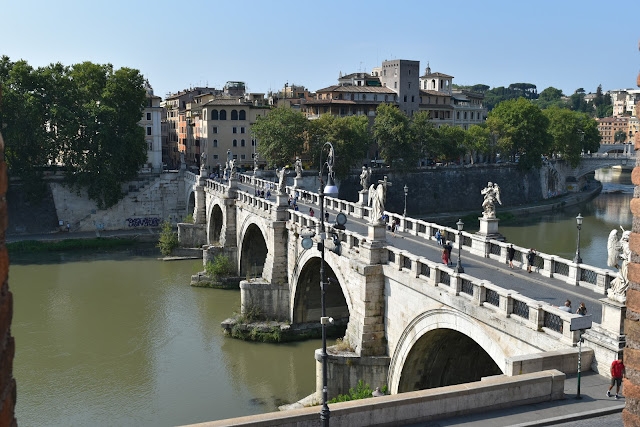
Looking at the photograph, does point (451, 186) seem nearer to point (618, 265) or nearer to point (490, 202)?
point (490, 202)

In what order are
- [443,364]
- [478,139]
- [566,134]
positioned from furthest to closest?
[566,134]
[478,139]
[443,364]

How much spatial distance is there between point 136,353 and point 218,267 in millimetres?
10644

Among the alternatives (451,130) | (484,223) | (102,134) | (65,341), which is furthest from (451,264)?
(451,130)

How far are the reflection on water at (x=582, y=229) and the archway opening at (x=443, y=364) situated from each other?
22.3 meters

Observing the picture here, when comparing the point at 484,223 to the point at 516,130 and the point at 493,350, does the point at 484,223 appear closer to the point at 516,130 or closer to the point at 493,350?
the point at 493,350

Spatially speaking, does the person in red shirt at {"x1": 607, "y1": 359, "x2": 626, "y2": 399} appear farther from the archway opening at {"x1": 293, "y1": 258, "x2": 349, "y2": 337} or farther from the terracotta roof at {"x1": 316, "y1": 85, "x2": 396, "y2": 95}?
the terracotta roof at {"x1": 316, "y1": 85, "x2": 396, "y2": 95}

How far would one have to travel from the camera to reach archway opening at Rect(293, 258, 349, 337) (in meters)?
30.9

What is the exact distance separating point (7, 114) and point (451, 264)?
38582 millimetres

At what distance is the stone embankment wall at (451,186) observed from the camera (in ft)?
209

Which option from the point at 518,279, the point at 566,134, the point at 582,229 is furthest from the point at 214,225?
the point at 566,134

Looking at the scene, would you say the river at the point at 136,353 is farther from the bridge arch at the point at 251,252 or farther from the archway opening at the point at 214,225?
the archway opening at the point at 214,225

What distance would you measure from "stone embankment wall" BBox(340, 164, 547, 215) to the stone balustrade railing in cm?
4217

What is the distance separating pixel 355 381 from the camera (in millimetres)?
22250

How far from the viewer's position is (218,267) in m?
39.1
